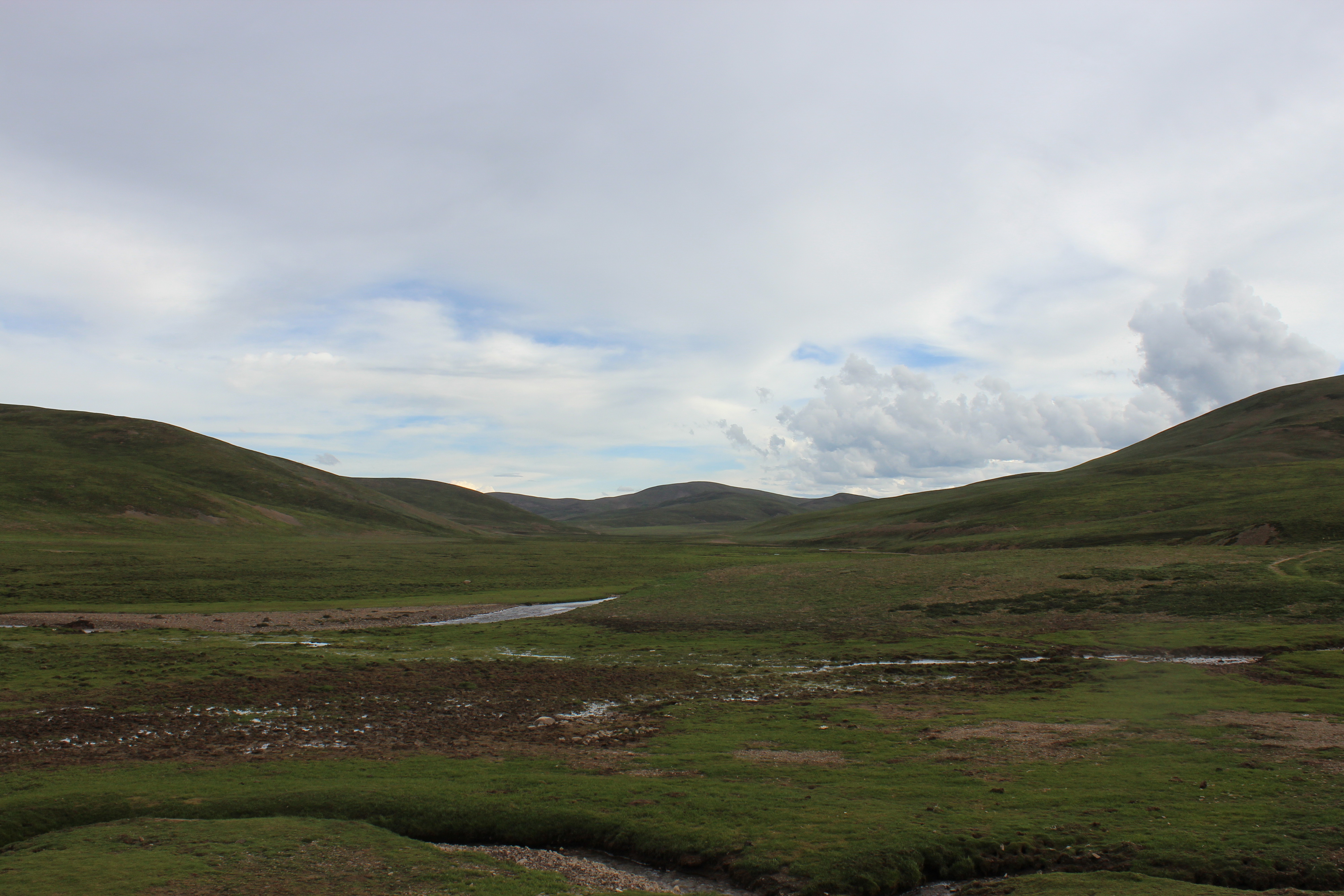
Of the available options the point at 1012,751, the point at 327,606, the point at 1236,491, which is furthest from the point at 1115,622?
the point at 1236,491

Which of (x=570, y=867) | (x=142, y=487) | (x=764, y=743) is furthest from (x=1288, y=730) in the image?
(x=142, y=487)

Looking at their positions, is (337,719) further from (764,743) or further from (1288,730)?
(1288,730)

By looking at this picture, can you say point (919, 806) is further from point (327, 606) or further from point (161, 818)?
point (327, 606)

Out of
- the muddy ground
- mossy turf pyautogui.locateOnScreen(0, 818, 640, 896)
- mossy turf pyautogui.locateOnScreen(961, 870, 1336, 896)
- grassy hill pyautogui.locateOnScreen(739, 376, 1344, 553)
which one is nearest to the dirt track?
the muddy ground

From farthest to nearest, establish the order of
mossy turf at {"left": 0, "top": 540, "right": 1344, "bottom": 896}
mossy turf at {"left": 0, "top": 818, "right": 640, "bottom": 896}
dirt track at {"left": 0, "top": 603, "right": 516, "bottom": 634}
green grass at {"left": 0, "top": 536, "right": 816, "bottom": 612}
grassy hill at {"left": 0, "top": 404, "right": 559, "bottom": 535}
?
grassy hill at {"left": 0, "top": 404, "right": 559, "bottom": 535}, green grass at {"left": 0, "top": 536, "right": 816, "bottom": 612}, dirt track at {"left": 0, "top": 603, "right": 516, "bottom": 634}, mossy turf at {"left": 0, "top": 540, "right": 1344, "bottom": 896}, mossy turf at {"left": 0, "top": 818, "right": 640, "bottom": 896}

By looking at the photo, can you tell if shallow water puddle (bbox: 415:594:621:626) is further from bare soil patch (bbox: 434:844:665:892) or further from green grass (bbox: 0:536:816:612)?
bare soil patch (bbox: 434:844:665:892)

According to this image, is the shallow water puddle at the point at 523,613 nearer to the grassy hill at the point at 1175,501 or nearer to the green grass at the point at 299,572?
the green grass at the point at 299,572

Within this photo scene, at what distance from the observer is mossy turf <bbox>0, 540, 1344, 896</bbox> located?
15633 mm

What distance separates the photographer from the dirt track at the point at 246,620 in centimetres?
4922

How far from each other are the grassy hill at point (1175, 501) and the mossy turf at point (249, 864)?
85.4 metres

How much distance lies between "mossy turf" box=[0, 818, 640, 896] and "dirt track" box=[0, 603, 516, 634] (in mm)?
36567

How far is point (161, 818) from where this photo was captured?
1725 centimetres

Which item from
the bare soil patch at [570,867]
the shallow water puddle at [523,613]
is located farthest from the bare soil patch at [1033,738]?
the shallow water puddle at [523,613]

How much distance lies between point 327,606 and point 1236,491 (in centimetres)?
11761
